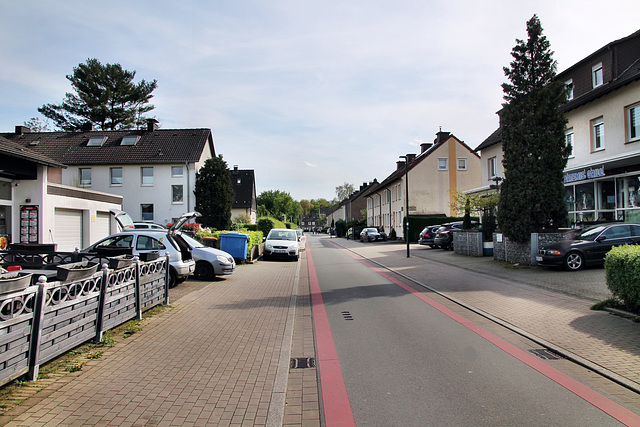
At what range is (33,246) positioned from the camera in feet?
28.8

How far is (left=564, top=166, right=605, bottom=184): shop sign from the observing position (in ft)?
61.2

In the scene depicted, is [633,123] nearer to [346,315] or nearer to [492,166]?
[492,166]

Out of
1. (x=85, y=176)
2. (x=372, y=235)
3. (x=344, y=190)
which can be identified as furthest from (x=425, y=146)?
(x=344, y=190)

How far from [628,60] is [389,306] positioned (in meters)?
18.3

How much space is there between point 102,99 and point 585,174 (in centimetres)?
4131

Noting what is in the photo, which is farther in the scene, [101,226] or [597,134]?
[101,226]

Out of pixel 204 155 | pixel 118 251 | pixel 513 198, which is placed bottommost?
pixel 118 251

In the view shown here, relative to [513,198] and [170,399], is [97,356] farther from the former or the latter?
[513,198]

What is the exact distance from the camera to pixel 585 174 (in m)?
19.6

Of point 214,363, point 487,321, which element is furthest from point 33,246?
point 487,321

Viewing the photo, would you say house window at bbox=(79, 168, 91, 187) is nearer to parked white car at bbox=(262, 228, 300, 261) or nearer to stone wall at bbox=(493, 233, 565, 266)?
parked white car at bbox=(262, 228, 300, 261)

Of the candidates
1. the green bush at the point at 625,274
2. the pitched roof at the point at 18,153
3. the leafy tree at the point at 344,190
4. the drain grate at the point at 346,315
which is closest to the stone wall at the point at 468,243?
the green bush at the point at 625,274

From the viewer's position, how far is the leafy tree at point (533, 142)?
623 inches

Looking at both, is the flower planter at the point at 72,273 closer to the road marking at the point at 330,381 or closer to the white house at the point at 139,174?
the road marking at the point at 330,381
